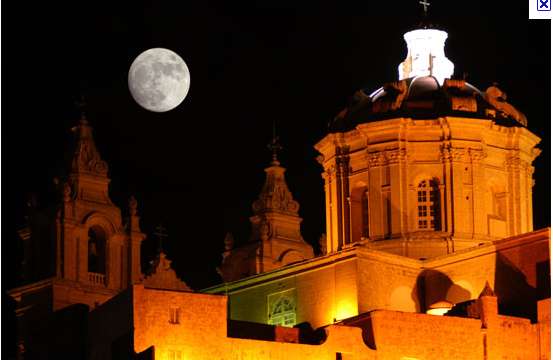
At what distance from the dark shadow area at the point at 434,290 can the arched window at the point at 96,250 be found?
58.5 ft

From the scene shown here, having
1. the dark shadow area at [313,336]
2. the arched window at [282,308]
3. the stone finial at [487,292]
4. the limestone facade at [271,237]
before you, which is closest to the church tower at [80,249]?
the limestone facade at [271,237]

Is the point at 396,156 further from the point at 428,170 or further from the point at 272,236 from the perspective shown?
the point at 272,236

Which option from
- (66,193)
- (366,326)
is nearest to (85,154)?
(66,193)

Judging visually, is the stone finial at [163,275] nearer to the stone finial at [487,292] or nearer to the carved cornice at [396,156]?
the carved cornice at [396,156]

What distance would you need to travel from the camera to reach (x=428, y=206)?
92562 millimetres

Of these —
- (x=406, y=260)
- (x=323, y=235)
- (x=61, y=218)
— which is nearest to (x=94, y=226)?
(x=61, y=218)

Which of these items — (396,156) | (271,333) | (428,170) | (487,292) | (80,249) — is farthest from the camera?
(80,249)

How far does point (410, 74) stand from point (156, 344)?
20.3 metres

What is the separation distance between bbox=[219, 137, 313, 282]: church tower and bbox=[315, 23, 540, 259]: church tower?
450 inches

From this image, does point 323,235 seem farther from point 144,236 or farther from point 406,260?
point 406,260

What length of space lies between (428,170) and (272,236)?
608 inches

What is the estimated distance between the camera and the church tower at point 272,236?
106m

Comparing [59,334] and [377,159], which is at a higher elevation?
[377,159]

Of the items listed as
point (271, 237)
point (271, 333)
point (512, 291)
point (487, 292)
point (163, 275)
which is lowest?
point (271, 333)
